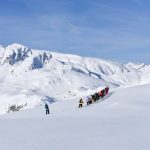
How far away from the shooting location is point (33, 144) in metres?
18.7

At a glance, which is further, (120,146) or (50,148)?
(120,146)

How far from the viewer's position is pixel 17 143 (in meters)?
18.9

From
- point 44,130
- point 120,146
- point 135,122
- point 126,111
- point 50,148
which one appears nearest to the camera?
point 50,148

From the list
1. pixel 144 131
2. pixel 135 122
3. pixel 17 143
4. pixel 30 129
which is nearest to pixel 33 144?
pixel 17 143

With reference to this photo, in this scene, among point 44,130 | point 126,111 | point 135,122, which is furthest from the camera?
point 126,111

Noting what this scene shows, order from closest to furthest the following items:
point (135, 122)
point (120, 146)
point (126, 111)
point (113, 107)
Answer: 1. point (120, 146)
2. point (135, 122)
3. point (126, 111)
4. point (113, 107)

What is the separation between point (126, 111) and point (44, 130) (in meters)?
14.2

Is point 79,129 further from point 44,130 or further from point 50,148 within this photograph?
point 50,148

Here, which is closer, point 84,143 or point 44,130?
point 84,143

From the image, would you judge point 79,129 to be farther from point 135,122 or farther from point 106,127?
point 135,122

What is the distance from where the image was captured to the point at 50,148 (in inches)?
708

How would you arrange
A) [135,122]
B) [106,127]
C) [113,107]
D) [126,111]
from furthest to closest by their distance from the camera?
[113,107] < [126,111] < [135,122] < [106,127]

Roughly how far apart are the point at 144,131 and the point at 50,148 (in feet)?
27.1

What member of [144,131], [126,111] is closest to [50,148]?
[144,131]
